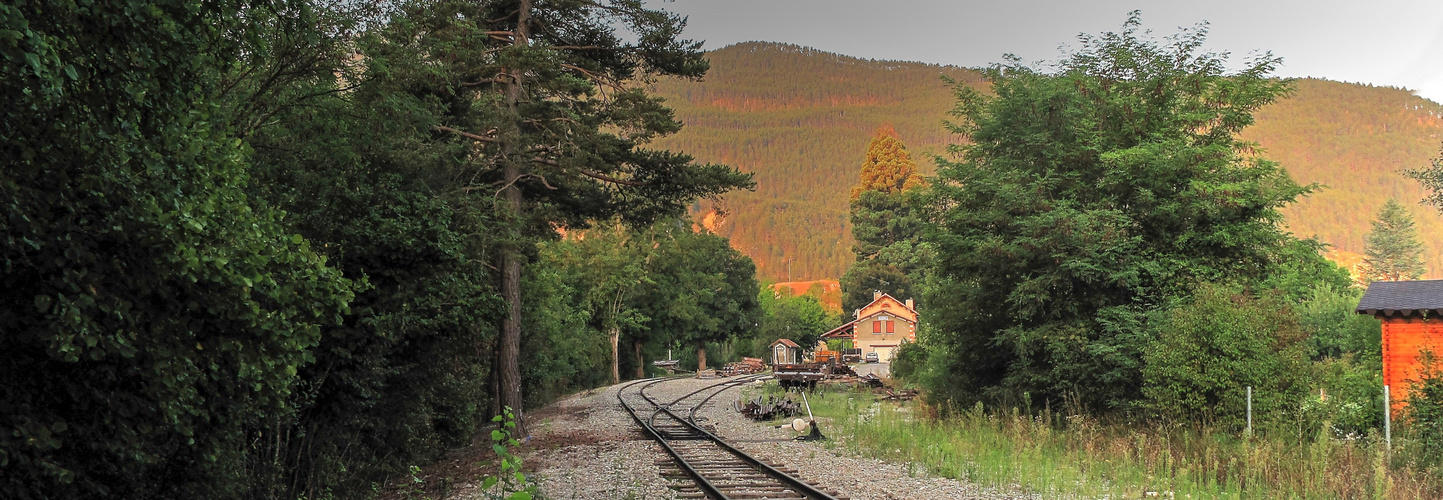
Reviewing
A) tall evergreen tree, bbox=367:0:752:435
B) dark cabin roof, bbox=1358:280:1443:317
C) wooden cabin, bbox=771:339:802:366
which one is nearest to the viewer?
tall evergreen tree, bbox=367:0:752:435

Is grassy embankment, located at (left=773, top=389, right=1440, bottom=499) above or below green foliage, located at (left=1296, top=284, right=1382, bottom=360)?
below

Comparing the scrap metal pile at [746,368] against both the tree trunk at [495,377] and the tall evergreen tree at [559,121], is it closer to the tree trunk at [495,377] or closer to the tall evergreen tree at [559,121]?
the tree trunk at [495,377]

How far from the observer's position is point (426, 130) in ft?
54.0

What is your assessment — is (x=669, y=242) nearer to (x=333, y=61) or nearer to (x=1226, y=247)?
(x=1226, y=247)

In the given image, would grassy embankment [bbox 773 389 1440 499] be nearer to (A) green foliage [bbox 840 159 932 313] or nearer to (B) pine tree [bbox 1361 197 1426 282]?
(A) green foliage [bbox 840 159 932 313]

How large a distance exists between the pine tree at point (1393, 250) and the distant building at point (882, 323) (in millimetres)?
68717

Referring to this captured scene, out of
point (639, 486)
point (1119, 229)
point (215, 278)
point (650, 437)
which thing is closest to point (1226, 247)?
point (1119, 229)

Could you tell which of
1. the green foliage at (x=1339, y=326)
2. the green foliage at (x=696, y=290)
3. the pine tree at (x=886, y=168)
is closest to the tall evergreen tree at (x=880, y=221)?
the pine tree at (x=886, y=168)

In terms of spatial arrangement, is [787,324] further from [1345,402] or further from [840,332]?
[1345,402]

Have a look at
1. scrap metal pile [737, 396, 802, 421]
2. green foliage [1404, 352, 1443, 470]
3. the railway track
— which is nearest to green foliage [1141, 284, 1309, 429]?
green foliage [1404, 352, 1443, 470]

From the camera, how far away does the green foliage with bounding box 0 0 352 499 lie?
17.6 ft

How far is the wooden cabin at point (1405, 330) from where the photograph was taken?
18234 mm

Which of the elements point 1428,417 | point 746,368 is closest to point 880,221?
point 746,368

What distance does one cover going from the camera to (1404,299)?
1947cm
